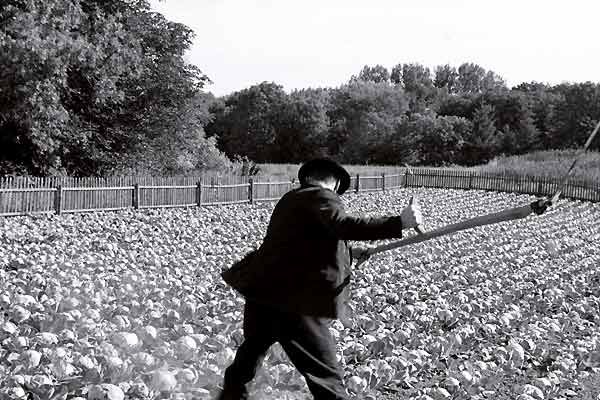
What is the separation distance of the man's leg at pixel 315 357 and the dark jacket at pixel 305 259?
10cm

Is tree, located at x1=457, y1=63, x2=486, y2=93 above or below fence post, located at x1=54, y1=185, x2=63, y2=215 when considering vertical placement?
above

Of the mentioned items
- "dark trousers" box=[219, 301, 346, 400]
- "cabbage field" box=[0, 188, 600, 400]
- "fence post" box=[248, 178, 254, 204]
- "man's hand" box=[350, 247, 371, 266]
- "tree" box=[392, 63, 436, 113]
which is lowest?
"cabbage field" box=[0, 188, 600, 400]

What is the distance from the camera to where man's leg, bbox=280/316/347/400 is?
3.77 m

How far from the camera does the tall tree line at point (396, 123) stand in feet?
216

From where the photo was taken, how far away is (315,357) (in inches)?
149

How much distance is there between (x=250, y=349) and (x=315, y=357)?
0.46 metres

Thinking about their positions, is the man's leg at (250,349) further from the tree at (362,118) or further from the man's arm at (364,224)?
the tree at (362,118)

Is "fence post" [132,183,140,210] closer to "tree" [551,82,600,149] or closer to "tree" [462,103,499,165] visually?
"tree" [551,82,600,149]

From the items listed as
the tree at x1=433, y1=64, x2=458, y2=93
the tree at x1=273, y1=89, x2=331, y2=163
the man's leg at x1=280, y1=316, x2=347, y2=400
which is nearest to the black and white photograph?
the man's leg at x1=280, y1=316, x2=347, y2=400

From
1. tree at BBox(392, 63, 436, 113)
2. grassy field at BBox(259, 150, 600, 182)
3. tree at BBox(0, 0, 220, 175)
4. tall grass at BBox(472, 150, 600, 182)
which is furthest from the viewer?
tree at BBox(392, 63, 436, 113)

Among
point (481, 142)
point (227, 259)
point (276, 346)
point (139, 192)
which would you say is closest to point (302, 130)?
point (481, 142)

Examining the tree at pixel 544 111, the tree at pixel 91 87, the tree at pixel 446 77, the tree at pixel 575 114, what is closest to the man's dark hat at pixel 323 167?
the tree at pixel 91 87

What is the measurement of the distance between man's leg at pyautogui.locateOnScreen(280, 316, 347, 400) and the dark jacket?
97mm

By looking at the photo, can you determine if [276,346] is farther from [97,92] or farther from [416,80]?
[416,80]
